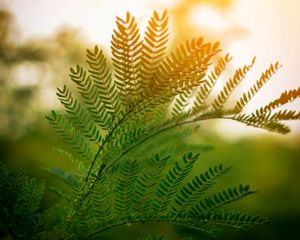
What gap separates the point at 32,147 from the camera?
119 inches

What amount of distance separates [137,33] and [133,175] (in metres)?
0.22

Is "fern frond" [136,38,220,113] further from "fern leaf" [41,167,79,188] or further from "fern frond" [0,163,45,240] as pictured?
"fern leaf" [41,167,79,188]

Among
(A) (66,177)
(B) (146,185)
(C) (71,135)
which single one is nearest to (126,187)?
(B) (146,185)

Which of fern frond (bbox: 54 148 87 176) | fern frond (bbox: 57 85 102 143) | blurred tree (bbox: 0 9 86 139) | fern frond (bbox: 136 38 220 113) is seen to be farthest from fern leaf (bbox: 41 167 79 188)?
blurred tree (bbox: 0 9 86 139)

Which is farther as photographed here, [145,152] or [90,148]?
[145,152]

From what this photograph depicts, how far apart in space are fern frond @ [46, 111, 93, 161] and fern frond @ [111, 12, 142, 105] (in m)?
0.17

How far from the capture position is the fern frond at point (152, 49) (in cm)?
39

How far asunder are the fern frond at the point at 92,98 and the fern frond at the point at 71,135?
3.3 inches

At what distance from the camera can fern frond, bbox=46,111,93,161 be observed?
598 millimetres

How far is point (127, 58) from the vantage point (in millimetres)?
430

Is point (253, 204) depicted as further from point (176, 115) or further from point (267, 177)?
point (176, 115)

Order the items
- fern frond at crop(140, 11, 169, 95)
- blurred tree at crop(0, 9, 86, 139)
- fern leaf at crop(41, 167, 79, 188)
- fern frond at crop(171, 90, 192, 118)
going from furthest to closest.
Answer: blurred tree at crop(0, 9, 86, 139) → fern leaf at crop(41, 167, 79, 188) → fern frond at crop(171, 90, 192, 118) → fern frond at crop(140, 11, 169, 95)

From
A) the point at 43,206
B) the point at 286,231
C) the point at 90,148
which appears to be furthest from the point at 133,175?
the point at 286,231

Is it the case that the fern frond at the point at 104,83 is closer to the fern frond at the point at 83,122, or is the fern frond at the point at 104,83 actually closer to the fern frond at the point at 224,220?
the fern frond at the point at 83,122
